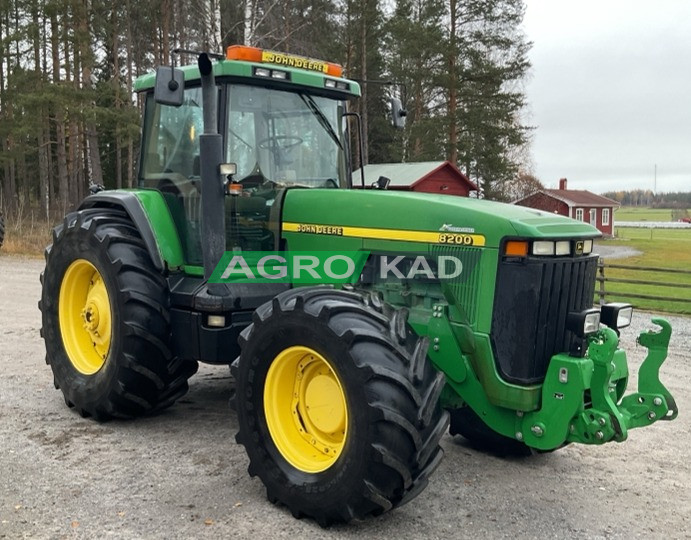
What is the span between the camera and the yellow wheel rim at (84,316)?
5.39m

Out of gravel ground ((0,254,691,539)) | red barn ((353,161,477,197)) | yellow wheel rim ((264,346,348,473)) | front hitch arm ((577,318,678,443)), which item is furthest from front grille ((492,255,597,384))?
red barn ((353,161,477,197))

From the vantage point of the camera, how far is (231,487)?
13.4 feet

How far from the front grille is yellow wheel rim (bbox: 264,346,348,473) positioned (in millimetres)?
935

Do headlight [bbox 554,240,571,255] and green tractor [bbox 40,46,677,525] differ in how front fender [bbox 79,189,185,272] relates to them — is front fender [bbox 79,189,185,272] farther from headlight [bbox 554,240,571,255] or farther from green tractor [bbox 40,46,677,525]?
headlight [bbox 554,240,571,255]

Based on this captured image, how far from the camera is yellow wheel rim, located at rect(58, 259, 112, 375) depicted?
5.39 metres

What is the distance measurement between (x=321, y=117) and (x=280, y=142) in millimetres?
487

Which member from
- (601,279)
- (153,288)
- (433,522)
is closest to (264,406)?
(433,522)

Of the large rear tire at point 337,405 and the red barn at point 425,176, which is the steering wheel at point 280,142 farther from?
the red barn at point 425,176

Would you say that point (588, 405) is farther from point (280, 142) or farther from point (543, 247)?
point (280, 142)

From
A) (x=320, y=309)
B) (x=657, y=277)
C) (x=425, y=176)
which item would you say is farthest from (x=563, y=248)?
(x=425, y=176)

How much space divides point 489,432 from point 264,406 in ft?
5.30

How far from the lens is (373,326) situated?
3.59 m

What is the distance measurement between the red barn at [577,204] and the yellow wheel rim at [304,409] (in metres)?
41.1

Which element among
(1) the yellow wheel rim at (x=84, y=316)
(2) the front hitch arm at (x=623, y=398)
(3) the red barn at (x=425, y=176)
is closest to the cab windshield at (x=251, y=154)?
(1) the yellow wheel rim at (x=84, y=316)
